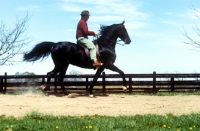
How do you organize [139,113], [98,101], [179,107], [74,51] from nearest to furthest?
[139,113]
[179,107]
[98,101]
[74,51]

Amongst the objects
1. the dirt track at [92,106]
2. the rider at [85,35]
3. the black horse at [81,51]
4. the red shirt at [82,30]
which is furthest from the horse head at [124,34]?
the dirt track at [92,106]

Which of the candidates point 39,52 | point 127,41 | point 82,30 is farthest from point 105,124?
point 39,52

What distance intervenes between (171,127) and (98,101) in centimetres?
447

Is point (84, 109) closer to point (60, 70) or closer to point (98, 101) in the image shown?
point (98, 101)

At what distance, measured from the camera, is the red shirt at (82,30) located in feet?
45.1

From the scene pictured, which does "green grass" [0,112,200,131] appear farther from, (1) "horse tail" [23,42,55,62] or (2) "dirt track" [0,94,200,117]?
(1) "horse tail" [23,42,55,62]

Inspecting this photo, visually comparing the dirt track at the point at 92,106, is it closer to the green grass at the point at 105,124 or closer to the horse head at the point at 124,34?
the green grass at the point at 105,124

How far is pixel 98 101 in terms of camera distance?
12672 mm

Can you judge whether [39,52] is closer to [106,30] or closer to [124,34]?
[106,30]

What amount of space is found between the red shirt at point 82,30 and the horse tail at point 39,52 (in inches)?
50.7

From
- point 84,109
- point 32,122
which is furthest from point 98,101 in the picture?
point 32,122

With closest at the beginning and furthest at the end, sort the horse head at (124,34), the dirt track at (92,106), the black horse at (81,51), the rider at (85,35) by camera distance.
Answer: the dirt track at (92,106), the rider at (85,35), the black horse at (81,51), the horse head at (124,34)

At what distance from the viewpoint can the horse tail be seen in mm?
14617

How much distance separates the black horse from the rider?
13.1 inches
